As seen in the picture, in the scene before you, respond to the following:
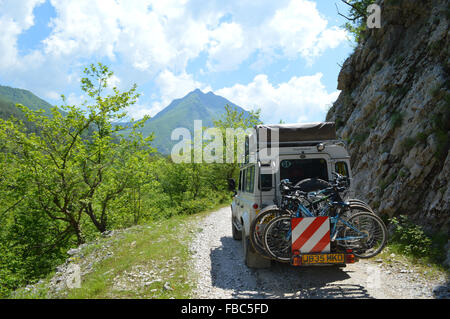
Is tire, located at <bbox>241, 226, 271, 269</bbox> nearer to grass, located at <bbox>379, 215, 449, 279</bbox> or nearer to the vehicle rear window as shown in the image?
the vehicle rear window

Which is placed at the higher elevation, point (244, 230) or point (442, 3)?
point (442, 3)

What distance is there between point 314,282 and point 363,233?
4.55 feet

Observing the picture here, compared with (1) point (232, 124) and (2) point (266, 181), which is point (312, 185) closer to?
(2) point (266, 181)

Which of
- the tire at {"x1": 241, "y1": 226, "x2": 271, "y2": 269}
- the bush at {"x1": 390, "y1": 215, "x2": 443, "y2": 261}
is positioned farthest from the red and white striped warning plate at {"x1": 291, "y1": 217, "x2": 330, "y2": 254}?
the bush at {"x1": 390, "y1": 215, "x2": 443, "y2": 261}

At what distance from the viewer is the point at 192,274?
6.47 meters

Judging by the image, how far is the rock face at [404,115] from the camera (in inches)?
309

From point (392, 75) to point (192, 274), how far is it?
11.2 metres

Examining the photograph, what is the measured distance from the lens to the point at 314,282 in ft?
18.6

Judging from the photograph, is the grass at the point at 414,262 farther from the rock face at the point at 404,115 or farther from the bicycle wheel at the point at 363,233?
the bicycle wheel at the point at 363,233

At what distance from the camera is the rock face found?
25.7 feet

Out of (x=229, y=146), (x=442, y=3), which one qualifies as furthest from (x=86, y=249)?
(x=229, y=146)

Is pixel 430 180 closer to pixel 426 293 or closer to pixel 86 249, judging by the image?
pixel 426 293

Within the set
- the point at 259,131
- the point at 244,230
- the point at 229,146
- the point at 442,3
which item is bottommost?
the point at 244,230
